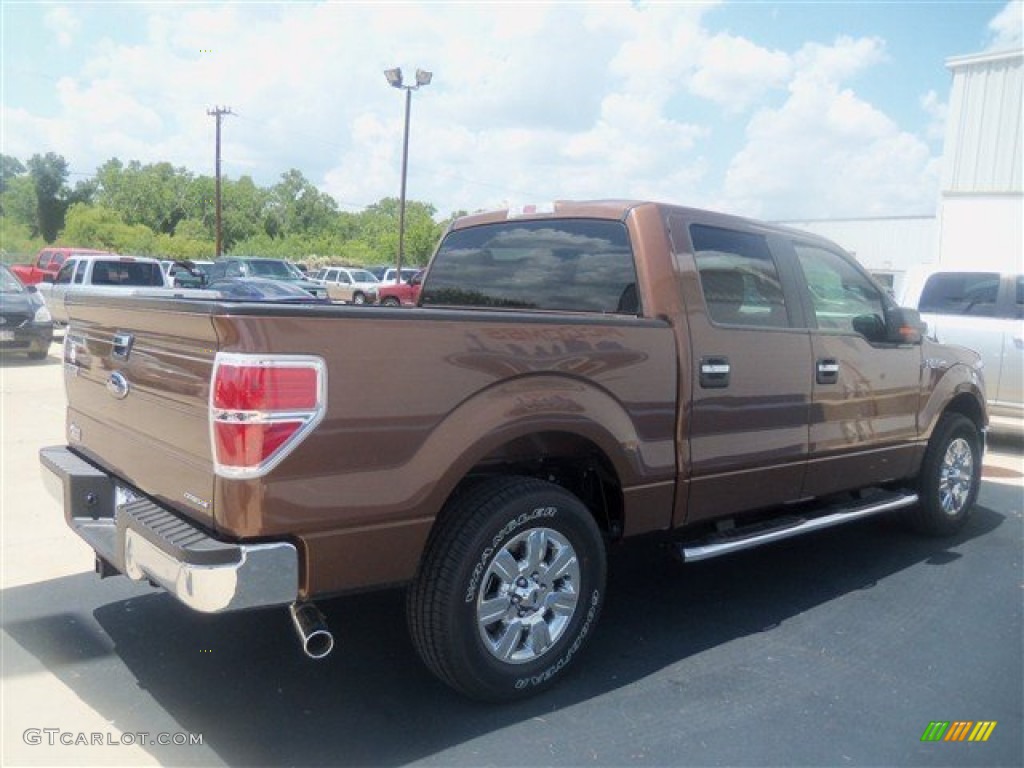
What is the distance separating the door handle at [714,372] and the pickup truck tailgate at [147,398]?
2.09 m

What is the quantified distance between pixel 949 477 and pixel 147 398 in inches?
191

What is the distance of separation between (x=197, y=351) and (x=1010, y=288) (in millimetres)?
8812

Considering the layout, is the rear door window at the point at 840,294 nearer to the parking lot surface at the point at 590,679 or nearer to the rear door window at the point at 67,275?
the parking lot surface at the point at 590,679

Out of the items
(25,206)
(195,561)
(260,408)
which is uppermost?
(25,206)

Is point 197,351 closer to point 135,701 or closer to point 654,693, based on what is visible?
point 135,701

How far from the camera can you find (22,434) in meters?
7.78

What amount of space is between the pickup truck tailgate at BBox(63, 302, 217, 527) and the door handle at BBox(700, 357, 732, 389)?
2.09 m

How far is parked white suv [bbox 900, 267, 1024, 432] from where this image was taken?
8859 millimetres

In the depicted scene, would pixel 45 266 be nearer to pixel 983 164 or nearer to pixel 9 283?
pixel 9 283

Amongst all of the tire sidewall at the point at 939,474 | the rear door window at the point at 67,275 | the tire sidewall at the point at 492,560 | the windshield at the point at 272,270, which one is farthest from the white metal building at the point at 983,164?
the windshield at the point at 272,270

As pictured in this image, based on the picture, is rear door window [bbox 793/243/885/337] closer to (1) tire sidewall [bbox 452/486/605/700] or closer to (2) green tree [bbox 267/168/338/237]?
(1) tire sidewall [bbox 452/486/605/700]

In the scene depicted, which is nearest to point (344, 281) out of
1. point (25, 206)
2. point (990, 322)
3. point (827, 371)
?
point (990, 322)

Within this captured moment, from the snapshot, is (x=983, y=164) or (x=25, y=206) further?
(x=25, y=206)

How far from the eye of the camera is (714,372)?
3824mm
